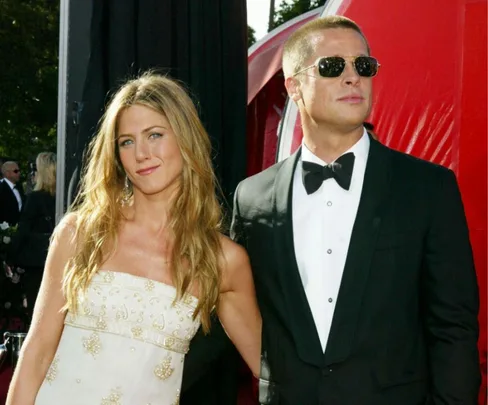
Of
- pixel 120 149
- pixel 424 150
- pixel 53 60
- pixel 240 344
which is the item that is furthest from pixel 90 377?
pixel 53 60

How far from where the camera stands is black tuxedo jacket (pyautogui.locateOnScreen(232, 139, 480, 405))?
8.54ft

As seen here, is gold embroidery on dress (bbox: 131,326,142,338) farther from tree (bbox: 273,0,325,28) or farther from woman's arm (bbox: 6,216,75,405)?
tree (bbox: 273,0,325,28)

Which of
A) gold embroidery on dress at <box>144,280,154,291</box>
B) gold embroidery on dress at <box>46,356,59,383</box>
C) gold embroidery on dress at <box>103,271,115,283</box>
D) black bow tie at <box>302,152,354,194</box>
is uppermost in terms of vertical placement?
black bow tie at <box>302,152,354,194</box>

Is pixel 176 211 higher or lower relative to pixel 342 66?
lower

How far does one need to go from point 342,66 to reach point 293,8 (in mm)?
17682

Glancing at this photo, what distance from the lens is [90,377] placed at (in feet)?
9.36

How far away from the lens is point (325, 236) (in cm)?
272

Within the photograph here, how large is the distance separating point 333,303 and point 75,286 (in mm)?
898

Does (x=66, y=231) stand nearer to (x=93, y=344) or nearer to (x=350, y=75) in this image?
(x=93, y=344)

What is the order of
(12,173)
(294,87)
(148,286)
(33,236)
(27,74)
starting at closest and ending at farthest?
(148,286) → (294,87) → (33,236) → (12,173) → (27,74)

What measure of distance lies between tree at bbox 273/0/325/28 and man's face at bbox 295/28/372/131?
15.0 meters

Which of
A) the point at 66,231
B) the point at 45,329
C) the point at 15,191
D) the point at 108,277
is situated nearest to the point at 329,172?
the point at 108,277

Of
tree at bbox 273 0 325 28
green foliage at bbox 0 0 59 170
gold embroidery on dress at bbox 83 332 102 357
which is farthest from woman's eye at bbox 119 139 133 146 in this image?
green foliage at bbox 0 0 59 170

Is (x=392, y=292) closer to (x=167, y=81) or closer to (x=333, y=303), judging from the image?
(x=333, y=303)
